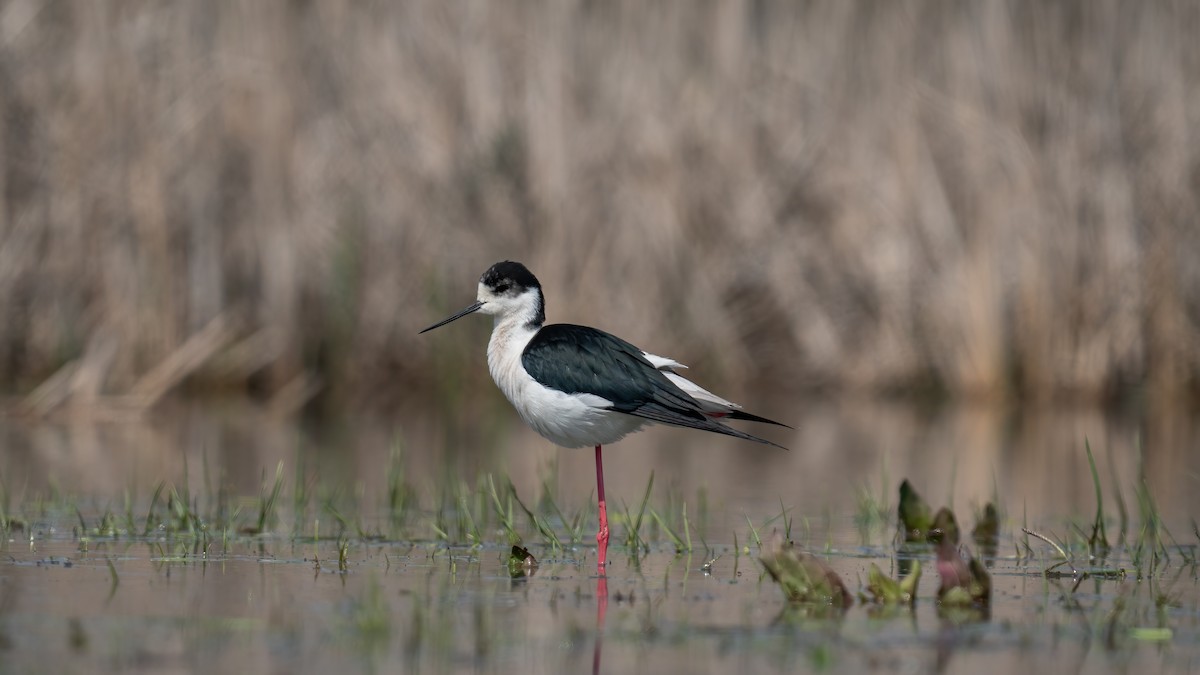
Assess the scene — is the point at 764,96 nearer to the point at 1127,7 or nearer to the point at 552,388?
the point at 1127,7

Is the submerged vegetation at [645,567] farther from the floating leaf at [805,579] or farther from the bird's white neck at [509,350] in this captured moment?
the bird's white neck at [509,350]

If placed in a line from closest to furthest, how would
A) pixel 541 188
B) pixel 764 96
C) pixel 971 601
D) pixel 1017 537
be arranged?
pixel 971 601 → pixel 1017 537 → pixel 541 188 → pixel 764 96

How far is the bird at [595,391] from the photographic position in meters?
5.85

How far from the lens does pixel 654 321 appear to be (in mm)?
12062

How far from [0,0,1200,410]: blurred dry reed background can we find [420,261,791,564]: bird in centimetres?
540

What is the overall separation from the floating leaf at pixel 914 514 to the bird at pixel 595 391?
583 mm

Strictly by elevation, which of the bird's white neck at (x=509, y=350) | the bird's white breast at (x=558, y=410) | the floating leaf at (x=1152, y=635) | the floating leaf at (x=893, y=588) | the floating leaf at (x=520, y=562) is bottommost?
the floating leaf at (x=1152, y=635)

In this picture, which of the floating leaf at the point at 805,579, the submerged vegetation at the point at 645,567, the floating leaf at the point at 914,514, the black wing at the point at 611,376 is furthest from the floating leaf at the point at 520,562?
the floating leaf at the point at 914,514

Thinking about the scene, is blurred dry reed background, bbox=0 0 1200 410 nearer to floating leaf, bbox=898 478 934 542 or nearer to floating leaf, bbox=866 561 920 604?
floating leaf, bbox=898 478 934 542

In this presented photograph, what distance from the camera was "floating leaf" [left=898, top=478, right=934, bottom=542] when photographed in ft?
20.9

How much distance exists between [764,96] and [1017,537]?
632 cm

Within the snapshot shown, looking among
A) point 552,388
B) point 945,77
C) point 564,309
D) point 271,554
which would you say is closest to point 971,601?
point 552,388

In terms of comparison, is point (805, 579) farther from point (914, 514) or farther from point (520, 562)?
point (914, 514)

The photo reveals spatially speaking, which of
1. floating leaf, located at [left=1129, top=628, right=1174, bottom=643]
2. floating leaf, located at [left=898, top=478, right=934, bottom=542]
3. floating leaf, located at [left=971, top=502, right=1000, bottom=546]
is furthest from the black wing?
floating leaf, located at [left=1129, top=628, right=1174, bottom=643]
